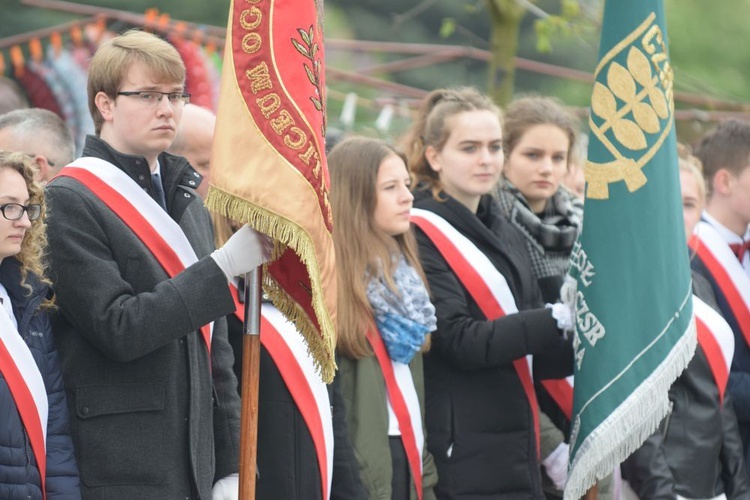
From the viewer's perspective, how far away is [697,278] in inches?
224

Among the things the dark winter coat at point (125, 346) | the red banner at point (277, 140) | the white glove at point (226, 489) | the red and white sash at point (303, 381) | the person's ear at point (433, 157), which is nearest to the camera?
the dark winter coat at point (125, 346)

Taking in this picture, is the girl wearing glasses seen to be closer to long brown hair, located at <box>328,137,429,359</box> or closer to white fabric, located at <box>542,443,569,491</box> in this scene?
long brown hair, located at <box>328,137,429,359</box>

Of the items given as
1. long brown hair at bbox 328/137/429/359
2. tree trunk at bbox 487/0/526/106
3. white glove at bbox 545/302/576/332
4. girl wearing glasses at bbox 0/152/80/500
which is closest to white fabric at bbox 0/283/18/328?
girl wearing glasses at bbox 0/152/80/500

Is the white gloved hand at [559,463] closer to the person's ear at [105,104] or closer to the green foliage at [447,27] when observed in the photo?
the person's ear at [105,104]

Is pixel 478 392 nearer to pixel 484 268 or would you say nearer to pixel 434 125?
pixel 484 268

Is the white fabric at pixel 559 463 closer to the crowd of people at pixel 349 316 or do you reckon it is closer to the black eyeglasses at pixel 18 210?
the crowd of people at pixel 349 316

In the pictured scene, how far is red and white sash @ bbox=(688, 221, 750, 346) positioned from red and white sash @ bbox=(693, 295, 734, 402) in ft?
1.16

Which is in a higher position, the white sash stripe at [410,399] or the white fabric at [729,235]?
the white fabric at [729,235]

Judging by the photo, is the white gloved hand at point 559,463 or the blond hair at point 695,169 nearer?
the white gloved hand at point 559,463

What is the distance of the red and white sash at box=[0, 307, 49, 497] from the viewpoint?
3523 mm

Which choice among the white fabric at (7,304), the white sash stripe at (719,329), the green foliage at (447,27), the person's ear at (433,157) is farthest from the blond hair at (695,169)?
the green foliage at (447,27)

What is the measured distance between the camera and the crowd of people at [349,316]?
144 inches

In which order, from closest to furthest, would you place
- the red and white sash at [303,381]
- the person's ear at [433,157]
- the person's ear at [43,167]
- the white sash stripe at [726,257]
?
the red and white sash at [303,381] < the person's ear at [43,167] < the person's ear at [433,157] < the white sash stripe at [726,257]

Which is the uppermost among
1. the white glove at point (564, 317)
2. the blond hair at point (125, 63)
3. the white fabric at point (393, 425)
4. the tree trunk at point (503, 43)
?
the tree trunk at point (503, 43)
